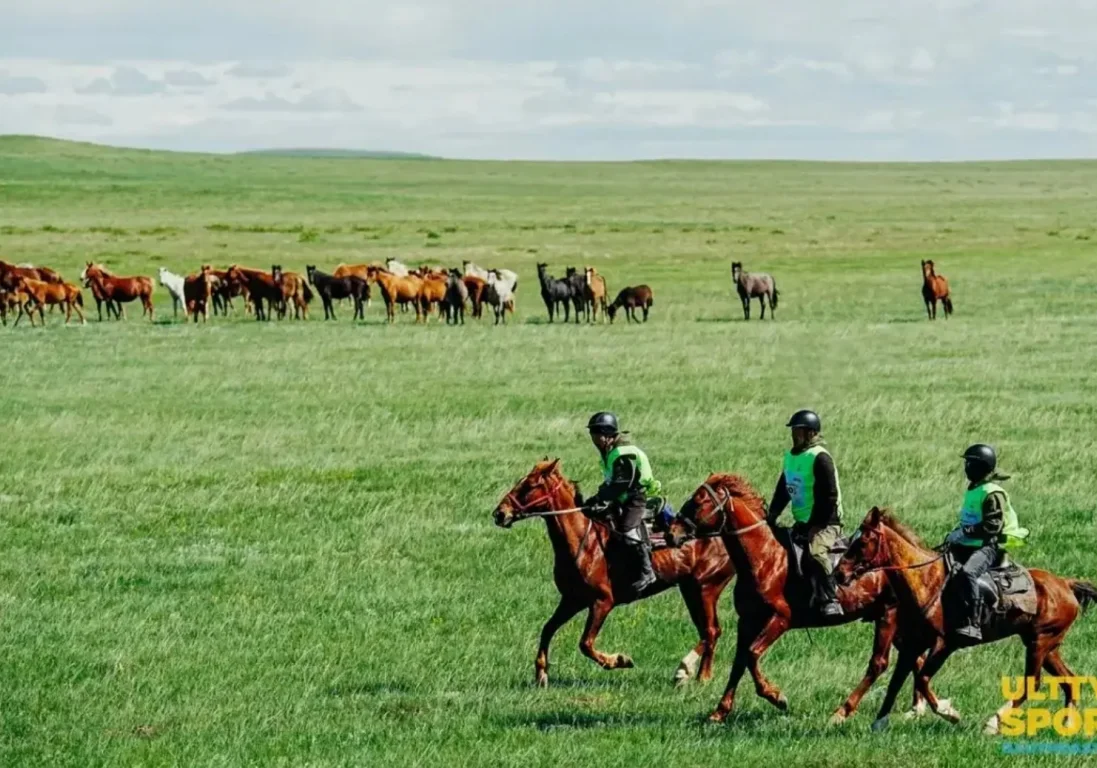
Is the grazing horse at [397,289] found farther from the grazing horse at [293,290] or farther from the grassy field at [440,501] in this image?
the grazing horse at [293,290]

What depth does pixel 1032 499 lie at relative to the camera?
20141 millimetres

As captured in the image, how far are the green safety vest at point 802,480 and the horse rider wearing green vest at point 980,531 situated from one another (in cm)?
92

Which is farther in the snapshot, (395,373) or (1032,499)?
(395,373)

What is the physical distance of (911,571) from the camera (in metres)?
11.3

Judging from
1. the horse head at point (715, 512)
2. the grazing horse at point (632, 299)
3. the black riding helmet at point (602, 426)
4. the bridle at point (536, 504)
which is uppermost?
the black riding helmet at point (602, 426)

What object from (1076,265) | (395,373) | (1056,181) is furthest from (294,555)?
(1056,181)

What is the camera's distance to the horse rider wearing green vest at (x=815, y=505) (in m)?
11.5

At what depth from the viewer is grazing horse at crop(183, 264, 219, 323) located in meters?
47.9

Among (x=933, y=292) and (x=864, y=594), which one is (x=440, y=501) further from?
(x=933, y=292)

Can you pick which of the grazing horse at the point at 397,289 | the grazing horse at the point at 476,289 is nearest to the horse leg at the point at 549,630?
the grazing horse at the point at 476,289

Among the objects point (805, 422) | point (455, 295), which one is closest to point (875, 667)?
point (805, 422)

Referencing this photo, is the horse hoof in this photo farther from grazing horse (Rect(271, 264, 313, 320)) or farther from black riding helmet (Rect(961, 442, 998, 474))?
grazing horse (Rect(271, 264, 313, 320))

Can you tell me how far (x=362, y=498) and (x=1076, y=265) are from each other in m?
47.9

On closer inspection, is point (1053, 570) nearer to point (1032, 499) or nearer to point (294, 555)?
point (1032, 499)
